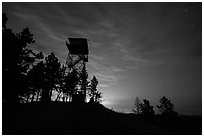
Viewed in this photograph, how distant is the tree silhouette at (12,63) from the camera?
582 inches

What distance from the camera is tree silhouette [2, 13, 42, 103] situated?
1478cm

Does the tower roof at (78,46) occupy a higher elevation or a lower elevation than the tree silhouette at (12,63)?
higher

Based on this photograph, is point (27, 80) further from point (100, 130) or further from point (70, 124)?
point (100, 130)

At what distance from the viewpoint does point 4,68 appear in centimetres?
1473

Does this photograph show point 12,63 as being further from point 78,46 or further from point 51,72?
point 51,72

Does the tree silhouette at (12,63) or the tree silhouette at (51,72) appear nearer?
the tree silhouette at (12,63)

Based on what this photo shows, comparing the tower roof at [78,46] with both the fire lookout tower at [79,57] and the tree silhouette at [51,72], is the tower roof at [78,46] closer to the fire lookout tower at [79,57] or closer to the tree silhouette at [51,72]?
the fire lookout tower at [79,57]

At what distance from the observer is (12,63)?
15.3 meters

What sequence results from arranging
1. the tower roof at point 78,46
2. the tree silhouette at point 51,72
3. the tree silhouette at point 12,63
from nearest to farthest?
the tree silhouette at point 12,63
the tower roof at point 78,46
the tree silhouette at point 51,72

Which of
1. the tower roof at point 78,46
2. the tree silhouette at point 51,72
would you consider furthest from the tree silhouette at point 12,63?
the tree silhouette at point 51,72

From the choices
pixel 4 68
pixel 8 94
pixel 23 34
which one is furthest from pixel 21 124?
pixel 23 34

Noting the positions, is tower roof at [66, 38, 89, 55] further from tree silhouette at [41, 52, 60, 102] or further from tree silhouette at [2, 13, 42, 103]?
tree silhouette at [41, 52, 60, 102]

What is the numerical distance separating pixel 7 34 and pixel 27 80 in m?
5.56

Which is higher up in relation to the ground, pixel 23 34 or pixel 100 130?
pixel 23 34
